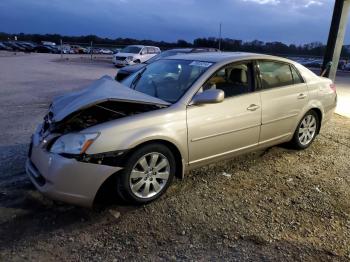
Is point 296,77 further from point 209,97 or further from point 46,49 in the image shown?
point 46,49

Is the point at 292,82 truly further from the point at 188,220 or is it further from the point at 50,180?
the point at 50,180

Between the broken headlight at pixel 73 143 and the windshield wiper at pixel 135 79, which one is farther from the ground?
the windshield wiper at pixel 135 79

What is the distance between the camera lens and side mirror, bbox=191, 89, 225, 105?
3.95 meters

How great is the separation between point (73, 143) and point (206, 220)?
1.50 m

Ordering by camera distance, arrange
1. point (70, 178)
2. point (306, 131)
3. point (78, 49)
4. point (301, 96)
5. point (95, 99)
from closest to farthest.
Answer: point (70, 178)
point (95, 99)
point (301, 96)
point (306, 131)
point (78, 49)

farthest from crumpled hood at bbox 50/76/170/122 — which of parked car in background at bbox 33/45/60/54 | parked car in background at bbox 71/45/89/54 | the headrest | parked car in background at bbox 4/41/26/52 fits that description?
parked car in background at bbox 4/41/26/52

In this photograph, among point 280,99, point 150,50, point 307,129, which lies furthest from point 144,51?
point 280,99

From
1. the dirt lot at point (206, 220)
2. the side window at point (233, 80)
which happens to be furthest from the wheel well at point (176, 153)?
the side window at point (233, 80)

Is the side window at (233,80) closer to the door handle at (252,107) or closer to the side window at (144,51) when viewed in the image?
the door handle at (252,107)

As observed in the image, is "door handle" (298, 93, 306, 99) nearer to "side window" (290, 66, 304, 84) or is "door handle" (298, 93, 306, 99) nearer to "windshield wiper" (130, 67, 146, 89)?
"side window" (290, 66, 304, 84)

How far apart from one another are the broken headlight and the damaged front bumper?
0.07 metres

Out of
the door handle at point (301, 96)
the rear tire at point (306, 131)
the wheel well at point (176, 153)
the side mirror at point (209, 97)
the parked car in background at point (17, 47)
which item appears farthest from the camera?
the parked car in background at point (17, 47)

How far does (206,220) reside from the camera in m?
3.55

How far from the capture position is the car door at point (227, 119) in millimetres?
4020
